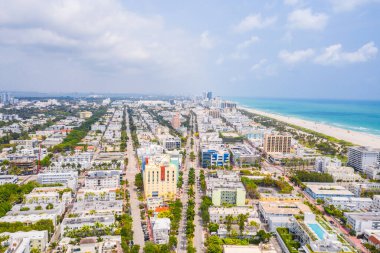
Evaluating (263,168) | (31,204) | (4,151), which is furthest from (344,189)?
(4,151)

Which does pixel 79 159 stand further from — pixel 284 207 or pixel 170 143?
pixel 284 207

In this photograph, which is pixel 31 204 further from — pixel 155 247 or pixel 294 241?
pixel 294 241

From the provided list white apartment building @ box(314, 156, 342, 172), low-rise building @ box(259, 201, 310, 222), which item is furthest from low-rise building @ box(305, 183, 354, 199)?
white apartment building @ box(314, 156, 342, 172)

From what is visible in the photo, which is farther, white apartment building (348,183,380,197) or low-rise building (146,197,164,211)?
white apartment building (348,183,380,197)

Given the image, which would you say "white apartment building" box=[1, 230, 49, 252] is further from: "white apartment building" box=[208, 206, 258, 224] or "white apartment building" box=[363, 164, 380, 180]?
"white apartment building" box=[363, 164, 380, 180]

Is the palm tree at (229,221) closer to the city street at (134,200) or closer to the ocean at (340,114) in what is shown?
the city street at (134,200)

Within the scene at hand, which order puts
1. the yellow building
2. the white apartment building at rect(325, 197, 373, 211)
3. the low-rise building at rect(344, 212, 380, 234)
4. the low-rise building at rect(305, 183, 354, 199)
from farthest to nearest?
the low-rise building at rect(305, 183, 354, 199)
the yellow building
the white apartment building at rect(325, 197, 373, 211)
the low-rise building at rect(344, 212, 380, 234)
